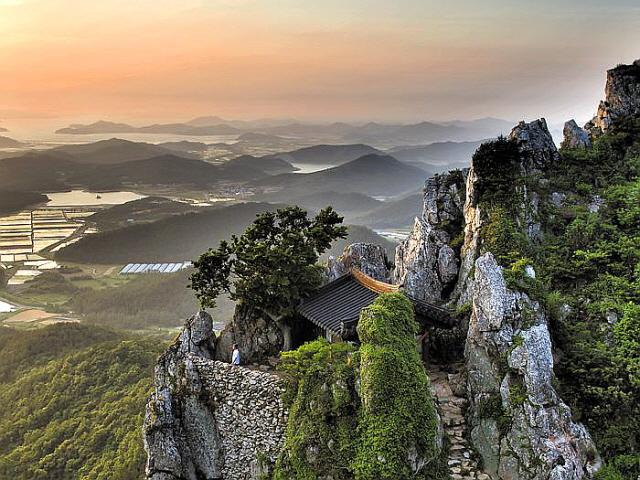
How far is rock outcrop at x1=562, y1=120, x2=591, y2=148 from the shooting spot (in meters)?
17.4

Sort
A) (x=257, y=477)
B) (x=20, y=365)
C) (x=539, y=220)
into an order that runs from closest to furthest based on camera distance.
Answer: (x=257, y=477), (x=539, y=220), (x=20, y=365)

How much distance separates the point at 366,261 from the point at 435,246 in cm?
257

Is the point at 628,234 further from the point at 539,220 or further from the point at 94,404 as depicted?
the point at 94,404

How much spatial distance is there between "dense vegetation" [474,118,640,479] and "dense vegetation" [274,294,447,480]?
292cm

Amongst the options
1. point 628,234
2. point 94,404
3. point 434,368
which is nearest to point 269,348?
point 434,368

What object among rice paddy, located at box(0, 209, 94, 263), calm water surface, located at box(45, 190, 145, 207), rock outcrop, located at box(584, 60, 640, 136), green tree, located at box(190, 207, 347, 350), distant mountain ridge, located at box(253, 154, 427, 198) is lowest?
rice paddy, located at box(0, 209, 94, 263)

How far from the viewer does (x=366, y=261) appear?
54.5 feet

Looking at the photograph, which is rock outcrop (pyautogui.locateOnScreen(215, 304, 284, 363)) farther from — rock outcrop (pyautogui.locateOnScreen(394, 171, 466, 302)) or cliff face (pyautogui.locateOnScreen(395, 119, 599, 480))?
cliff face (pyautogui.locateOnScreen(395, 119, 599, 480))

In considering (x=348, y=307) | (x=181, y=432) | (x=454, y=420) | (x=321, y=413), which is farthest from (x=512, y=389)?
(x=181, y=432)

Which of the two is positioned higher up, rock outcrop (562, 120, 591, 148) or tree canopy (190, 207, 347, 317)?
rock outcrop (562, 120, 591, 148)

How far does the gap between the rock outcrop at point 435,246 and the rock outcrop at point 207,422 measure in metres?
5.28

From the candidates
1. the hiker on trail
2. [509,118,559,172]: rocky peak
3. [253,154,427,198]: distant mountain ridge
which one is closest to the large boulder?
the hiker on trail

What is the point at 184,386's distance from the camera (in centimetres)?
1171

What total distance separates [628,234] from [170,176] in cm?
7576
